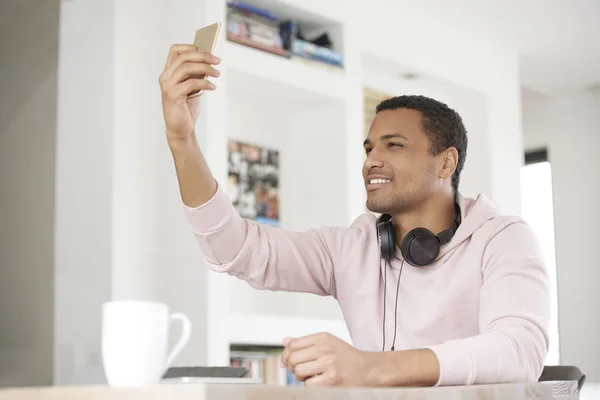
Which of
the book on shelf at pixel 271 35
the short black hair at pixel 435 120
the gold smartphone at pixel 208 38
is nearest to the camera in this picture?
the gold smartphone at pixel 208 38

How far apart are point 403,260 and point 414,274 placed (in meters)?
0.04

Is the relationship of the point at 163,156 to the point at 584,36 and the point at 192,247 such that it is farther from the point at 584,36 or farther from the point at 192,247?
the point at 584,36

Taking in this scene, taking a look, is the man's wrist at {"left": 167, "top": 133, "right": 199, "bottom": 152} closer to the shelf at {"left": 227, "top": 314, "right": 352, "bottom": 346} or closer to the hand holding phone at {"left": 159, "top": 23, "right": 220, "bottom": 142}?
the hand holding phone at {"left": 159, "top": 23, "right": 220, "bottom": 142}

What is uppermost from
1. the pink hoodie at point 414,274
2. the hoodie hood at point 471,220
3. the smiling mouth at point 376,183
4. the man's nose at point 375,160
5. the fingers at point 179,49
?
the fingers at point 179,49

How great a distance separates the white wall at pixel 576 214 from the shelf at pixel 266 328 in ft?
9.55

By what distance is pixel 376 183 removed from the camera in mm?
2039

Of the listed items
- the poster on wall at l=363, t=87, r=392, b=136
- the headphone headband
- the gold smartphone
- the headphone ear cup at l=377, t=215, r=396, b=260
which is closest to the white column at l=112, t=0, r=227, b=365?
the poster on wall at l=363, t=87, r=392, b=136

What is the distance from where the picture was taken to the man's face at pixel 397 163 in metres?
2.01

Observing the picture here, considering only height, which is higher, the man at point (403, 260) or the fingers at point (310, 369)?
the man at point (403, 260)

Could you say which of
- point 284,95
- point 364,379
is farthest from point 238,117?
point 364,379

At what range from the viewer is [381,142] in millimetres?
2062

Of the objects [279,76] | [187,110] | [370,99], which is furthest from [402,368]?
[370,99]

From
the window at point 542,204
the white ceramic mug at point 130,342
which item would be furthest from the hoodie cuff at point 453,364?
the window at point 542,204

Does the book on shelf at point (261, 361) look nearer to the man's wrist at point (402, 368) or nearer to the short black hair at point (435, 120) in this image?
the short black hair at point (435, 120)
